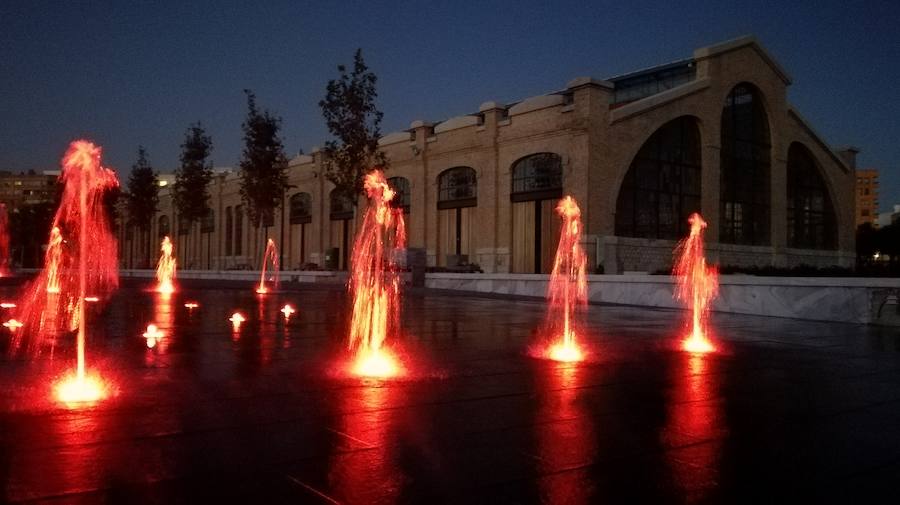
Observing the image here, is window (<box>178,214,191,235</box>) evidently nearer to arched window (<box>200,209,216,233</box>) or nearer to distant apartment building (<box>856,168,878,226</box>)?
arched window (<box>200,209,216,233</box>)

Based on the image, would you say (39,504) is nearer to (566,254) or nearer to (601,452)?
(601,452)

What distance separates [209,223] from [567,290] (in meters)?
50.5

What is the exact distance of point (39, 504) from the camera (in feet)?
12.8

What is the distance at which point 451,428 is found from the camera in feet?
19.1

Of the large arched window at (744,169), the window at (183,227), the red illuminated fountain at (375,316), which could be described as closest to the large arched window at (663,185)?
the large arched window at (744,169)

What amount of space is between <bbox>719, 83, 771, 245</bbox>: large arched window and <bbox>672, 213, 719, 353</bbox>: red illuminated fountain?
2791 millimetres

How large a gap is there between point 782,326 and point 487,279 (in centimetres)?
1491

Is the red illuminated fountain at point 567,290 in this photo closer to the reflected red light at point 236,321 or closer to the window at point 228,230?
the reflected red light at point 236,321

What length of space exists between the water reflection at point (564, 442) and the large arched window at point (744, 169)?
36018 millimetres

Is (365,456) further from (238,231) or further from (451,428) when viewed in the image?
(238,231)

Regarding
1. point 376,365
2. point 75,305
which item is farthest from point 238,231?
point 376,365

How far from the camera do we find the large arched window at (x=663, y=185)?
3628cm

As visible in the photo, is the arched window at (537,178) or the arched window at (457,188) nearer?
the arched window at (537,178)

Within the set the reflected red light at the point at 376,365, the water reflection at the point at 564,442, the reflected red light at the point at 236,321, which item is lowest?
the water reflection at the point at 564,442
